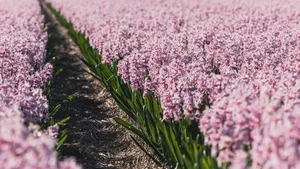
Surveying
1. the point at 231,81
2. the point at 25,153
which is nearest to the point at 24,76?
the point at 231,81

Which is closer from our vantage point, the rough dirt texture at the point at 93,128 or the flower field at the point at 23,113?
the flower field at the point at 23,113

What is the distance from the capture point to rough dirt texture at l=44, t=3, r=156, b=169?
19.0ft

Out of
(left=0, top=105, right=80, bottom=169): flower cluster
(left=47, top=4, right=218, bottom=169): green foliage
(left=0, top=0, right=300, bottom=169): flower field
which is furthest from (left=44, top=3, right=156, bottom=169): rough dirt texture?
(left=0, top=105, right=80, bottom=169): flower cluster

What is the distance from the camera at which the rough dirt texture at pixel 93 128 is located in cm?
579

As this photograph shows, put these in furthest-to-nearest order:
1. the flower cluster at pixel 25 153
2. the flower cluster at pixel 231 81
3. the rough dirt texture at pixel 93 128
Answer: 1. the rough dirt texture at pixel 93 128
2. the flower cluster at pixel 231 81
3. the flower cluster at pixel 25 153

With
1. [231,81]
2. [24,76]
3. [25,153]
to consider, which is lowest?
[25,153]

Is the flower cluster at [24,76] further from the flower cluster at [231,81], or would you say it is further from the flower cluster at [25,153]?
the flower cluster at [25,153]

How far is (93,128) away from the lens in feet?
22.9

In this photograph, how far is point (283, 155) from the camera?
8.09 ft

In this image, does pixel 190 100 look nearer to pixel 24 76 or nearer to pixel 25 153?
pixel 25 153

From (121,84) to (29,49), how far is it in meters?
2.08

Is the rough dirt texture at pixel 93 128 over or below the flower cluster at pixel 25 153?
over

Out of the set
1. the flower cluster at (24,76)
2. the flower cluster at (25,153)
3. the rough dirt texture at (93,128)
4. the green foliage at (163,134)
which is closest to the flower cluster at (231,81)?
the green foliage at (163,134)

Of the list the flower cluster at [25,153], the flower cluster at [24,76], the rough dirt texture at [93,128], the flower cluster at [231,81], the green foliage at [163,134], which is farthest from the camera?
the rough dirt texture at [93,128]
